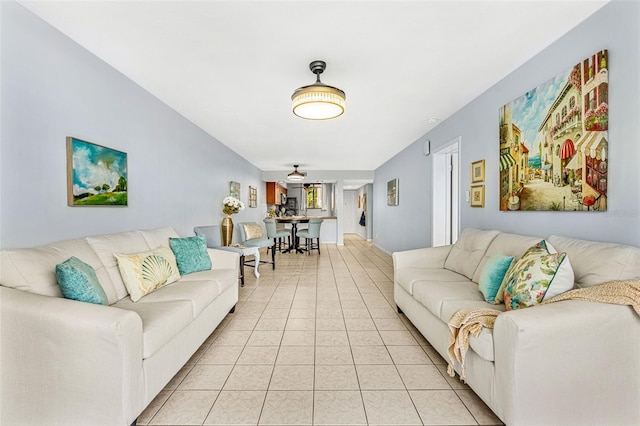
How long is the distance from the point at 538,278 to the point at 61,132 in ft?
10.8

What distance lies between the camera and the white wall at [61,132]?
5.64ft

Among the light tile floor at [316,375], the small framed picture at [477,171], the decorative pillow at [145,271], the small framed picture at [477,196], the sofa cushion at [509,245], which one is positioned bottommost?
the light tile floor at [316,375]

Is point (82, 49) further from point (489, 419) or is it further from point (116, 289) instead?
point (489, 419)

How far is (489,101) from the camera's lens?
2.98m

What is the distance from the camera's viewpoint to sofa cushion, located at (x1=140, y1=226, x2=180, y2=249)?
2682mm

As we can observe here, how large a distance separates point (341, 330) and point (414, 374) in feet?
2.88

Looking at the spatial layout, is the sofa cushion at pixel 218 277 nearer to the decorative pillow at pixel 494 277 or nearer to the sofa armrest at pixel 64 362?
the sofa armrest at pixel 64 362

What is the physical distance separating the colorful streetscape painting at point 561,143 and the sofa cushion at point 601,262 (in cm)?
32

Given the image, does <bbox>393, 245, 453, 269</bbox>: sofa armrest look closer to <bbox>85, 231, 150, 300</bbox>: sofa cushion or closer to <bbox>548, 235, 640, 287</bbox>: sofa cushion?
<bbox>548, 235, 640, 287</bbox>: sofa cushion

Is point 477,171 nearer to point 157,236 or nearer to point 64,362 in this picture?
point 157,236

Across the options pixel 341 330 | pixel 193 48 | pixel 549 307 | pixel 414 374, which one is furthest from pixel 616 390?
pixel 193 48

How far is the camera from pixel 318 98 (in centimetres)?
223

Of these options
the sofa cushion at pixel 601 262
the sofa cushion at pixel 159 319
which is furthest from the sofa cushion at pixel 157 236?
the sofa cushion at pixel 601 262

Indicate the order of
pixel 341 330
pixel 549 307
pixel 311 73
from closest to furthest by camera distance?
pixel 549 307 → pixel 311 73 → pixel 341 330
